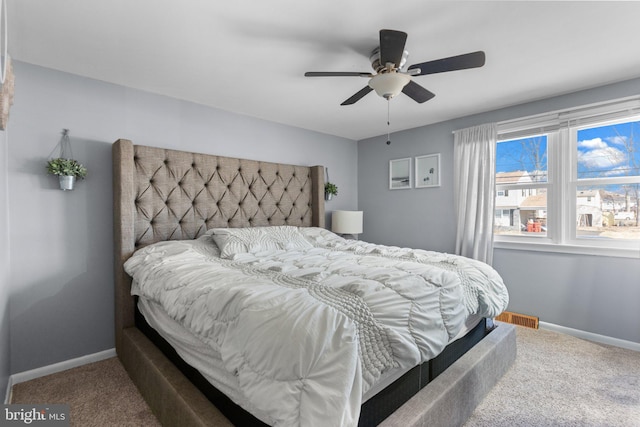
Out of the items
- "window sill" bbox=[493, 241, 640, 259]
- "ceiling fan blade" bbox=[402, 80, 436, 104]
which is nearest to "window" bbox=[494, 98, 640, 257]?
"window sill" bbox=[493, 241, 640, 259]

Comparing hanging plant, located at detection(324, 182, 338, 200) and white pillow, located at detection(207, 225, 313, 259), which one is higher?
hanging plant, located at detection(324, 182, 338, 200)

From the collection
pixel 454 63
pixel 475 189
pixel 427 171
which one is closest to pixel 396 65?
pixel 454 63

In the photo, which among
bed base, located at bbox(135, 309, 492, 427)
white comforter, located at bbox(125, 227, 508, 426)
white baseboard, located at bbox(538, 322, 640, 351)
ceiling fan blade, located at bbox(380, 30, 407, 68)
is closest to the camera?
white comforter, located at bbox(125, 227, 508, 426)

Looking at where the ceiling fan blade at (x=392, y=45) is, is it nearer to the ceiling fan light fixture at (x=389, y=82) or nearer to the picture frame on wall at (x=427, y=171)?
the ceiling fan light fixture at (x=389, y=82)

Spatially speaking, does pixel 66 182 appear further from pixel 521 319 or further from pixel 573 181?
pixel 573 181

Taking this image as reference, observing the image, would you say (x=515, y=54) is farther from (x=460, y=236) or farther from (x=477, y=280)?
(x=460, y=236)

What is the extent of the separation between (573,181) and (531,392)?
1.99 m

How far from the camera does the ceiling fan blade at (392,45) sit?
4.86ft

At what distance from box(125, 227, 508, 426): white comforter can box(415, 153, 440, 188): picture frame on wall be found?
180 cm

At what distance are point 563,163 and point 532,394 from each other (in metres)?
2.10

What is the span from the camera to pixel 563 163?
2805mm

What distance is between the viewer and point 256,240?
2561 millimetres

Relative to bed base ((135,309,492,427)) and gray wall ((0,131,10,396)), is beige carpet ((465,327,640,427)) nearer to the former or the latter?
bed base ((135,309,492,427))

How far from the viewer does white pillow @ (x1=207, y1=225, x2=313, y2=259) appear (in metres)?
2.36
